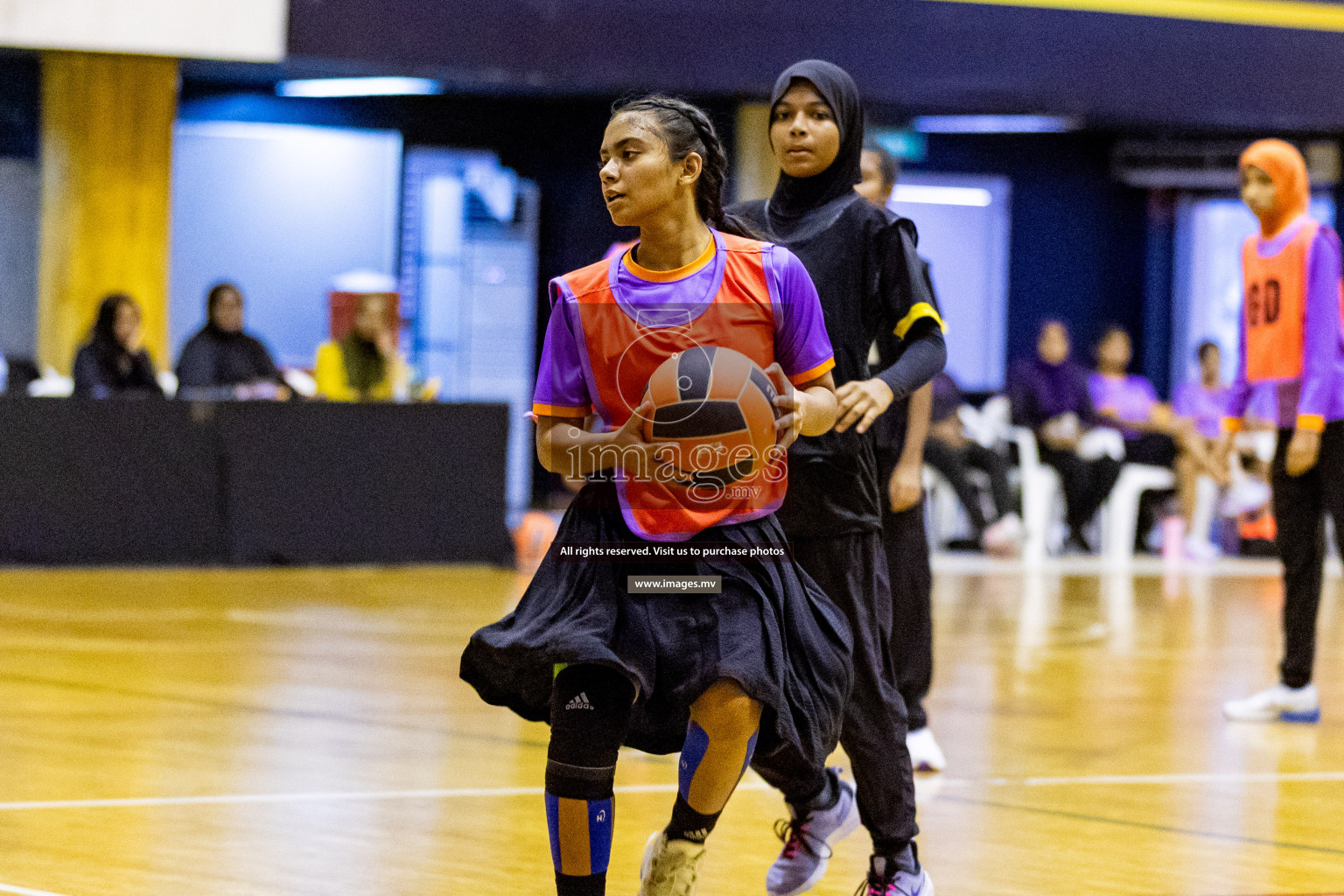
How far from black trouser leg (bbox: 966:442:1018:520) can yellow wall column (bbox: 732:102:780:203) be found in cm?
275

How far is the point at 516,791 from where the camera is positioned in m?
4.21

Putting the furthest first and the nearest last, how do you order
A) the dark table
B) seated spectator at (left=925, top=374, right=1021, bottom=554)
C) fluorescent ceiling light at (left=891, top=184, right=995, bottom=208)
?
fluorescent ceiling light at (left=891, top=184, right=995, bottom=208) → seated spectator at (left=925, top=374, right=1021, bottom=554) → the dark table

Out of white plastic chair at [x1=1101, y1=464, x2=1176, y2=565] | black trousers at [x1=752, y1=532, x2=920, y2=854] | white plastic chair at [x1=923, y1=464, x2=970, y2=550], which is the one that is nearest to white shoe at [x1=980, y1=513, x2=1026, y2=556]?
white plastic chair at [x1=923, y1=464, x2=970, y2=550]

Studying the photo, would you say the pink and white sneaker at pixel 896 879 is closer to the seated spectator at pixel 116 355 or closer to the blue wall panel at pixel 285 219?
the seated spectator at pixel 116 355

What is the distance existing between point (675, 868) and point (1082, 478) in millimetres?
9171

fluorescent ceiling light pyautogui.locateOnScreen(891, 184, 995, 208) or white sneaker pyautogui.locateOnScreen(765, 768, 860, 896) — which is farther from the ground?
fluorescent ceiling light pyautogui.locateOnScreen(891, 184, 995, 208)

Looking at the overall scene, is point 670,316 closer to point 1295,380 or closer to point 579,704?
point 579,704

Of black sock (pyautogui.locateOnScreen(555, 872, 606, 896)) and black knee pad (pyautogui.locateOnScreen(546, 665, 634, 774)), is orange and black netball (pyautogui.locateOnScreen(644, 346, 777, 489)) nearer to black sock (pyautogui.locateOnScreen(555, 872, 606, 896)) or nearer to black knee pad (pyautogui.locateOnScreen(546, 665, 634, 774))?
black knee pad (pyautogui.locateOnScreen(546, 665, 634, 774))

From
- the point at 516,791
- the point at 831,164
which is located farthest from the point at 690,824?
the point at 516,791

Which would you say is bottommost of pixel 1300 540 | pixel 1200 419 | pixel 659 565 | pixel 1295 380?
pixel 1300 540

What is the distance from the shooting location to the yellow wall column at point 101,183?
36.5ft

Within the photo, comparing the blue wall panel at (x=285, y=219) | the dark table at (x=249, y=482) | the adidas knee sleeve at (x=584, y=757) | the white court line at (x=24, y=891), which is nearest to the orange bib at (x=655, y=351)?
the adidas knee sleeve at (x=584, y=757)

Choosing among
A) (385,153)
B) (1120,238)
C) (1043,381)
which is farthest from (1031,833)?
(1120,238)

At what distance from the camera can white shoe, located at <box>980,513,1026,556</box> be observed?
11.0 meters
